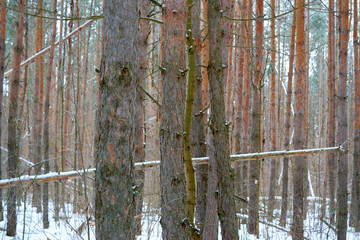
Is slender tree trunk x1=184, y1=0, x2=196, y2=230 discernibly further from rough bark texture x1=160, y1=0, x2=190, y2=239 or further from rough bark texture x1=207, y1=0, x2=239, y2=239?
rough bark texture x1=160, y1=0, x2=190, y2=239

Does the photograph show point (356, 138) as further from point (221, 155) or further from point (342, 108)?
point (221, 155)

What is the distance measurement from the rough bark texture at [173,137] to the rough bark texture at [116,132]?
49cm

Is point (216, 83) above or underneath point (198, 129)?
above

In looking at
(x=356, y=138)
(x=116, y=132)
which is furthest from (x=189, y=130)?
(x=356, y=138)

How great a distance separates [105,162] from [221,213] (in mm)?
1562

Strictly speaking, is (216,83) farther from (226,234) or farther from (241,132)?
(241,132)

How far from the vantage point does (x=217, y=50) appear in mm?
3758

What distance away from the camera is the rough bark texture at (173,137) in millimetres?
3135

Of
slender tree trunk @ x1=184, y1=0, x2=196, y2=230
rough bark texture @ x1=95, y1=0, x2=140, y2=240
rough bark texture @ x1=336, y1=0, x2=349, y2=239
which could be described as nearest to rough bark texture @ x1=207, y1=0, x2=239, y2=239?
slender tree trunk @ x1=184, y1=0, x2=196, y2=230

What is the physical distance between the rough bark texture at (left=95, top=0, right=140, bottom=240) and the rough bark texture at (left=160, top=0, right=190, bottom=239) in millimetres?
489

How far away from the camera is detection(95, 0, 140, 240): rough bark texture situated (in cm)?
264

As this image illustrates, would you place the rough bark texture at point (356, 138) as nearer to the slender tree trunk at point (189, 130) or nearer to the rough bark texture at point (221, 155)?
the rough bark texture at point (221, 155)

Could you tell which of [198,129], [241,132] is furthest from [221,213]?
[241,132]

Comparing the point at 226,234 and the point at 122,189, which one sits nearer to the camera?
the point at 122,189
